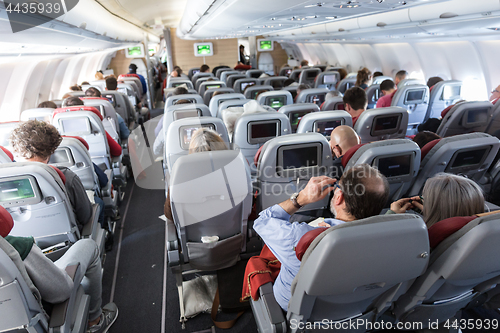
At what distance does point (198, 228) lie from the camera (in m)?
2.49

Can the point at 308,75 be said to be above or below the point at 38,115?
above

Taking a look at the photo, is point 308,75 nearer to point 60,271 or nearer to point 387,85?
point 387,85

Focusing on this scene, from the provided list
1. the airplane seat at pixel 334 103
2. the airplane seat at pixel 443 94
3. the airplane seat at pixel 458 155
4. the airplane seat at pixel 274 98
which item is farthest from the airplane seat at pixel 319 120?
the airplane seat at pixel 443 94

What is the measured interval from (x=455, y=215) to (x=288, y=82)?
7.94m

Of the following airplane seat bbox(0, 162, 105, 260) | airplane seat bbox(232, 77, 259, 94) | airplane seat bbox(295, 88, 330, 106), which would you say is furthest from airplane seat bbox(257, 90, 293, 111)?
airplane seat bbox(0, 162, 105, 260)

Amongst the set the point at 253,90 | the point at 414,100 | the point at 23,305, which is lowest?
the point at 23,305

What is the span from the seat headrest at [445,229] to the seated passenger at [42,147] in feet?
8.43

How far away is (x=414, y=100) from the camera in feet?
20.1

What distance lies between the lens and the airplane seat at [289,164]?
259 centimetres

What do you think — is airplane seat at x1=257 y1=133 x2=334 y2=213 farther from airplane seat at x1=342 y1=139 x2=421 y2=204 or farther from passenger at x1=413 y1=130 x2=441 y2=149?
passenger at x1=413 y1=130 x2=441 y2=149

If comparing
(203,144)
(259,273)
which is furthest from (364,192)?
(203,144)

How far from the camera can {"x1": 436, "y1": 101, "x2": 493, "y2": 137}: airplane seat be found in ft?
14.5

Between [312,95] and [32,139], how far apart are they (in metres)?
5.34

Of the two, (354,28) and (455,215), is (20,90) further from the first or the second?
(455,215)
